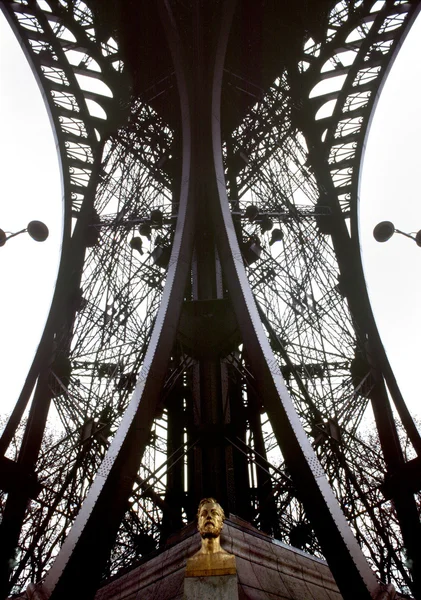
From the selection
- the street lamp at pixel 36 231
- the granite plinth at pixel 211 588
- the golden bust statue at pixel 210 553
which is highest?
the street lamp at pixel 36 231

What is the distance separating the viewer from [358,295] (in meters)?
13.2

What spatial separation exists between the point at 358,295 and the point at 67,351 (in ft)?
22.6

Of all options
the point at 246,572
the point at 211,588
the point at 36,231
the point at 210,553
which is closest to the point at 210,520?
the point at 210,553

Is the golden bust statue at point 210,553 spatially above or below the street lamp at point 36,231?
below

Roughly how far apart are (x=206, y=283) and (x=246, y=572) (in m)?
6.63

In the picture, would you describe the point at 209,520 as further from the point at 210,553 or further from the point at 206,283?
the point at 206,283

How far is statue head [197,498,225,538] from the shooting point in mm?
6211

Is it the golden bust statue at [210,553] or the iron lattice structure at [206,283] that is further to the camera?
the iron lattice structure at [206,283]

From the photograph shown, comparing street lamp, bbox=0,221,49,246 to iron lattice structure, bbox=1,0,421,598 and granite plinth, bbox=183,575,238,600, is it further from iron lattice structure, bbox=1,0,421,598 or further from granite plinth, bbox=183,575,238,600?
granite plinth, bbox=183,575,238,600

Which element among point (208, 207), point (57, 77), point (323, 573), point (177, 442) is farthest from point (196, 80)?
point (323, 573)

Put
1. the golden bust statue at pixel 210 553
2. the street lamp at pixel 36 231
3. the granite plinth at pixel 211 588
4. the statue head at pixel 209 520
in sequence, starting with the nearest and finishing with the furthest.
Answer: the granite plinth at pixel 211 588 → the golden bust statue at pixel 210 553 → the statue head at pixel 209 520 → the street lamp at pixel 36 231

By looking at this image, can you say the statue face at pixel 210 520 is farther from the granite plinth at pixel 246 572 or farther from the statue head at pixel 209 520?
the granite plinth at pixel 246 572

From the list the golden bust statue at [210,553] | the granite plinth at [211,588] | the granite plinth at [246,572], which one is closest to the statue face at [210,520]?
the golden bust statue at [210,553]

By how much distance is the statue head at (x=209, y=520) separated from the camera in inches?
245
